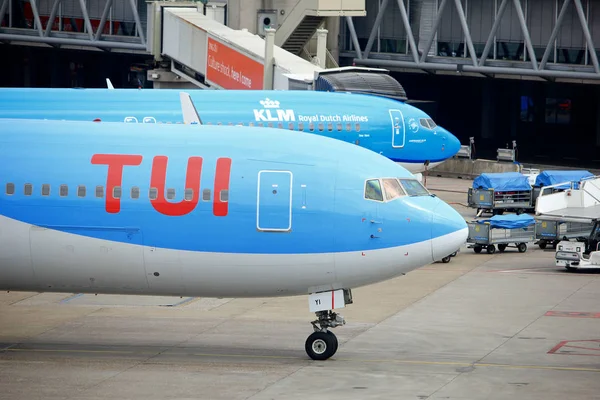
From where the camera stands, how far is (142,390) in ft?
76.7

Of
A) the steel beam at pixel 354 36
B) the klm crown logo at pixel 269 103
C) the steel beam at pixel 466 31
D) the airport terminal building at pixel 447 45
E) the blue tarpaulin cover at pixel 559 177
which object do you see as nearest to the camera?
the klm crown logo at pixel 269 103

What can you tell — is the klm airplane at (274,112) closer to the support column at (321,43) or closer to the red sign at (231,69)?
the red sign at (231,69)

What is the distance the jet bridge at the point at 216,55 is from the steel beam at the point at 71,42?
10651mm

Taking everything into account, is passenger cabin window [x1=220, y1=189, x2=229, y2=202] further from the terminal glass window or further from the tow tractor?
the terminal glass window

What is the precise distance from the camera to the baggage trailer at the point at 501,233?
43.6m

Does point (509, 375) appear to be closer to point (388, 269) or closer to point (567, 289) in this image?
point (388, 269)

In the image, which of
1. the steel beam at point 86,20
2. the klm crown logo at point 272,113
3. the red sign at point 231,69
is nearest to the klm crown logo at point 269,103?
the klm crown logo at point 272,113

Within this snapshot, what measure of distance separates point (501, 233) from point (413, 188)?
61.1ft

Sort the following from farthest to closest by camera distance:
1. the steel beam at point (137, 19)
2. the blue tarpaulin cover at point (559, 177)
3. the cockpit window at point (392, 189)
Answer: the steel beam at point (137, 19), the blue tarpaulin cover at point (559, 177), the cockpit window at point (392, 189)

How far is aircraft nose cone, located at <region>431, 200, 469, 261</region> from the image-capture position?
25.4 metres

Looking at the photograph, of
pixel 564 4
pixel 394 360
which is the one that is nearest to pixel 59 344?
pixel 394 360

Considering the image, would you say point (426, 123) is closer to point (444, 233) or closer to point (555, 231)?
point (555, 231)

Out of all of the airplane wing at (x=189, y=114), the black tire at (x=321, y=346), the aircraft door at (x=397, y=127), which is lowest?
the black tire at (x=321, y=346)

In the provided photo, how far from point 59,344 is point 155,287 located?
348 cm
